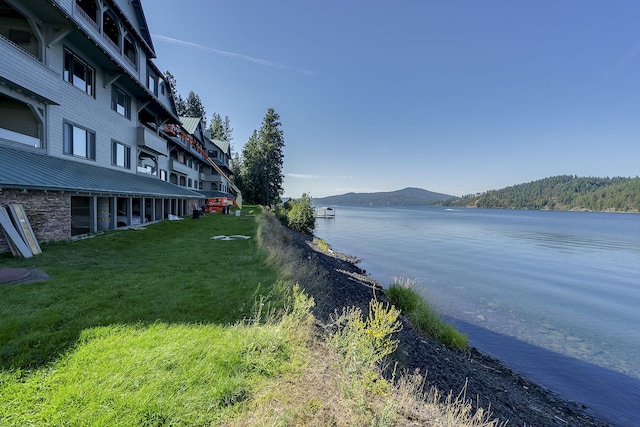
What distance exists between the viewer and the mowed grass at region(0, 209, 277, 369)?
4.61 meters

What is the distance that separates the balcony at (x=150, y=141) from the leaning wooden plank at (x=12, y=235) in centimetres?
1397

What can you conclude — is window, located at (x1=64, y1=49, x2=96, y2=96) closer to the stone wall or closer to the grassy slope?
the stone wall

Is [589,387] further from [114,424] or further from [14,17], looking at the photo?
[14,17]

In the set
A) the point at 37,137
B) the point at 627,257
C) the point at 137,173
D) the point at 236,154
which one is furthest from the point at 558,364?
the point at 236,154

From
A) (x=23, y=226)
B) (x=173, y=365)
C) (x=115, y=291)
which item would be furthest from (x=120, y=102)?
Result: (x=173, y=365)

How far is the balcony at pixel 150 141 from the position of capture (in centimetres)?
2106

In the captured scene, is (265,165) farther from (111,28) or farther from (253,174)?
(111,28)

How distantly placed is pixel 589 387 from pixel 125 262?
576 inches

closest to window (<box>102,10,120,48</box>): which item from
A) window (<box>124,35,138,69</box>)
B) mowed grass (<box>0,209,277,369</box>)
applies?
window (<box>124,35,138,69</box>)

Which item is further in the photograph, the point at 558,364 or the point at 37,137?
the point at 37,137

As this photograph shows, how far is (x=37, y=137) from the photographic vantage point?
39.2 ft

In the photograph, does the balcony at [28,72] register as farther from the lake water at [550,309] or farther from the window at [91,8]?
the lake water at [550,309]

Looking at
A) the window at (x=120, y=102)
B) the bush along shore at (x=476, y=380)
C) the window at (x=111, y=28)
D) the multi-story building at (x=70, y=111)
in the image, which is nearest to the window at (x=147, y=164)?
the multi-story building at (x=70, y=111)

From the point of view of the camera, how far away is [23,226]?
356 inches
